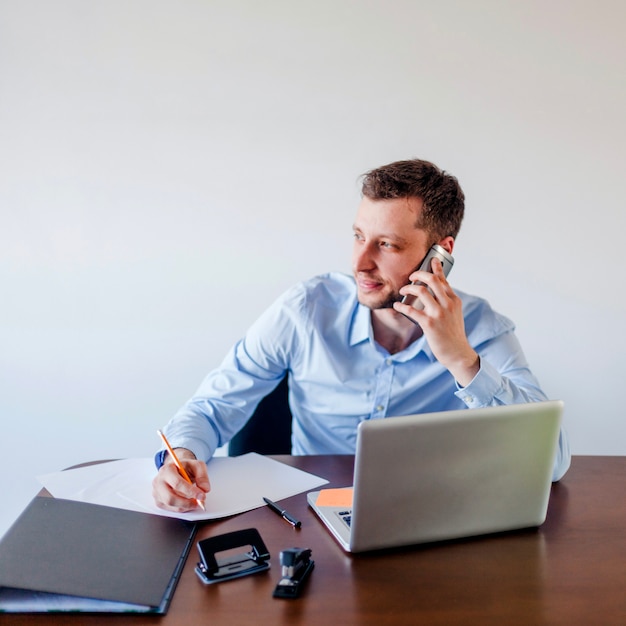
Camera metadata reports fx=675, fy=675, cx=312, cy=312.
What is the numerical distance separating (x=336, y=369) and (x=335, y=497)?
1.58ft

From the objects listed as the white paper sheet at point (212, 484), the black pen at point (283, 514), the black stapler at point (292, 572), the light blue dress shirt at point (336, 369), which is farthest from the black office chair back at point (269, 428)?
the black stapler at point (292, 572)

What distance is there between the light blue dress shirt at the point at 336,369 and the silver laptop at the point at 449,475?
1.73 feet

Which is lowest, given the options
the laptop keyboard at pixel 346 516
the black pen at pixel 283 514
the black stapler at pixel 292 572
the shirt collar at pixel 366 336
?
the laptop keyboard at pixel 346 516

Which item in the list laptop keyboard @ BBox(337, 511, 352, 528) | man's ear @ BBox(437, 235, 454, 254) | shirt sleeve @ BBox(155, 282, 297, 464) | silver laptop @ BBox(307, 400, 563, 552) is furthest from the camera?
man's ear @ BBox(437, 235, 454, 254)

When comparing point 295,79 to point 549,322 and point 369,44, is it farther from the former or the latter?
point 549,322

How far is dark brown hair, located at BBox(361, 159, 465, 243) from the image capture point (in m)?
1.65

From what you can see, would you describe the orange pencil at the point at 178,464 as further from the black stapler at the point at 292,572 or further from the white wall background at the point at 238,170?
the white wall background at the point at 238,170

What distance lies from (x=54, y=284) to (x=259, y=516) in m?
1.49

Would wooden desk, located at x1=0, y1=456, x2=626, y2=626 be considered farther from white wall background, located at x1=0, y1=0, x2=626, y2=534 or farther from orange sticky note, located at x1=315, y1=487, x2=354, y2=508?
white wall background, located at x1=0, y1=0, x2=626, y2=534

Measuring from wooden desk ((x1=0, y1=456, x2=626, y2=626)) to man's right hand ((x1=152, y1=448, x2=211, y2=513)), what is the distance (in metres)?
0.07

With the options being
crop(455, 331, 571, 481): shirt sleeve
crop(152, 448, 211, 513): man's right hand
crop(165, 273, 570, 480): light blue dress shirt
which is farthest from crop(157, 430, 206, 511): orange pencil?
crop(455, 331, 571, 481): shirt sleeve

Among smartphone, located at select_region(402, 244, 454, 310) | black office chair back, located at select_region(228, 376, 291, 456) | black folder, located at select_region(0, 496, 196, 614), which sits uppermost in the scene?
smartphone, located at select_region(402, 244, 454, 310)

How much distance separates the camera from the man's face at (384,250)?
1.62 metres

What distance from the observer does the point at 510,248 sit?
245 cm
